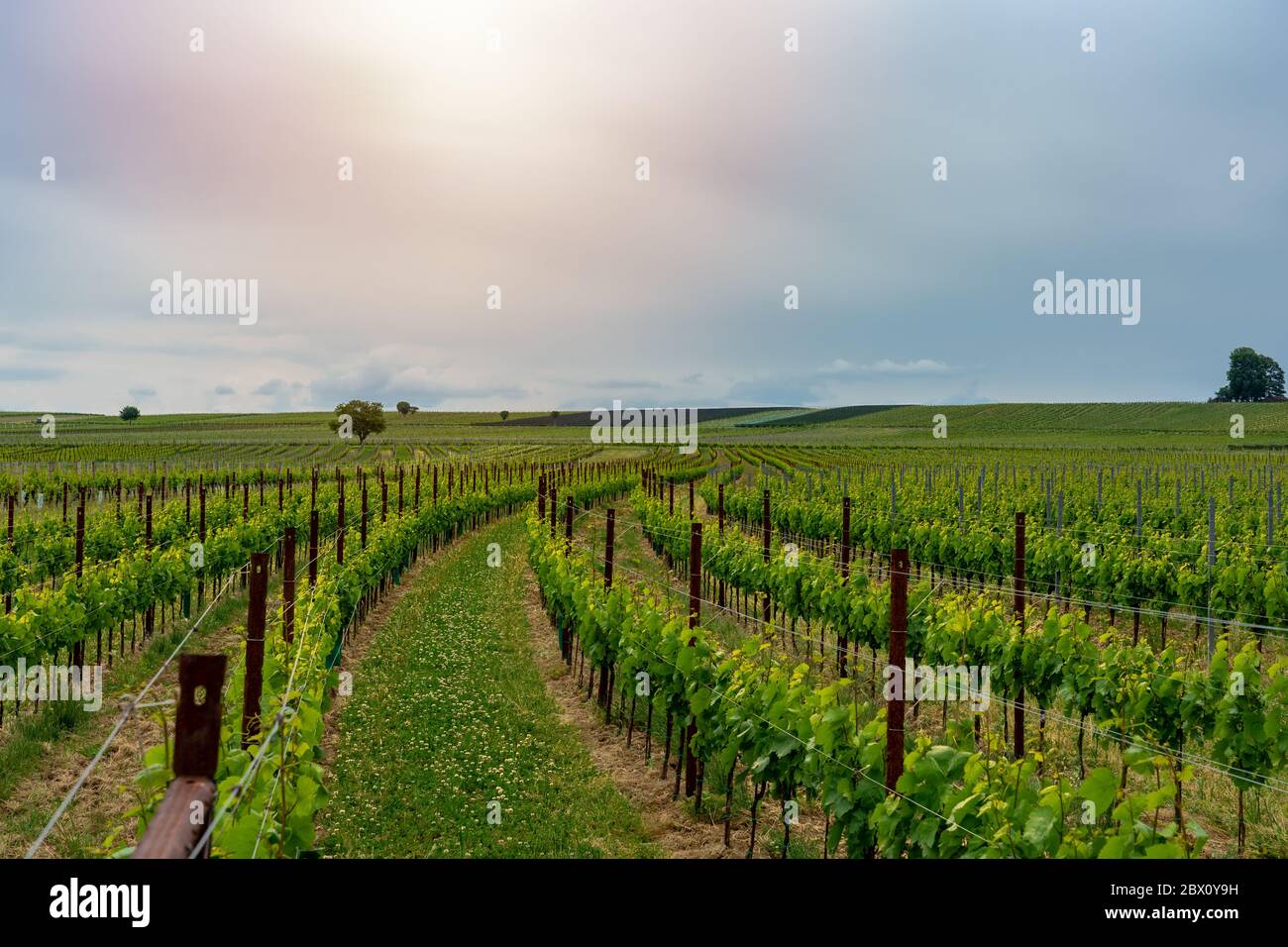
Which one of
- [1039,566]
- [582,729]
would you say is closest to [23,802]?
[582,729]

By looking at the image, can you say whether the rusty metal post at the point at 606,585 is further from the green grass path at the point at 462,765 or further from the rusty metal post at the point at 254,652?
the rusty metal post at the point at 254,652

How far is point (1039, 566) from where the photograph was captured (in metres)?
14.9

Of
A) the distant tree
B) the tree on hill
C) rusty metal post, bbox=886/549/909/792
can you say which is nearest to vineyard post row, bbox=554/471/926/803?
rusty metal post, bbox=886/549/909/792

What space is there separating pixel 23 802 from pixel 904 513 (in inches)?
762

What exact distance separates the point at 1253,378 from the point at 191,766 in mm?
154866

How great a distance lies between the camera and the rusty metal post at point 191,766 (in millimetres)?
2553

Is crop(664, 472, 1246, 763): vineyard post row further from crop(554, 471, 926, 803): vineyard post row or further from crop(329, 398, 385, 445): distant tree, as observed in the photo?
crop(329, 398, 385, 445): distant tree

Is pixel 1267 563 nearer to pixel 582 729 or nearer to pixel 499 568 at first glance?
pixel 582 729

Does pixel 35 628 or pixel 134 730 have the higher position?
pixel 35 628

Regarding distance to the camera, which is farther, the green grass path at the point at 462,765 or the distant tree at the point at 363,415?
the distant tree at the point at 363,415

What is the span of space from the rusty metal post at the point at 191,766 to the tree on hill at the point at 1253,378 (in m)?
153

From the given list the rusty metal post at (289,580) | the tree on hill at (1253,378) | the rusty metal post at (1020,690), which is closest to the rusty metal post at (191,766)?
the rusty metal post at (289,580)

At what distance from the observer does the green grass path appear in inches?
265

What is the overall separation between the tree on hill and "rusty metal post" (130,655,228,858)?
153 m
